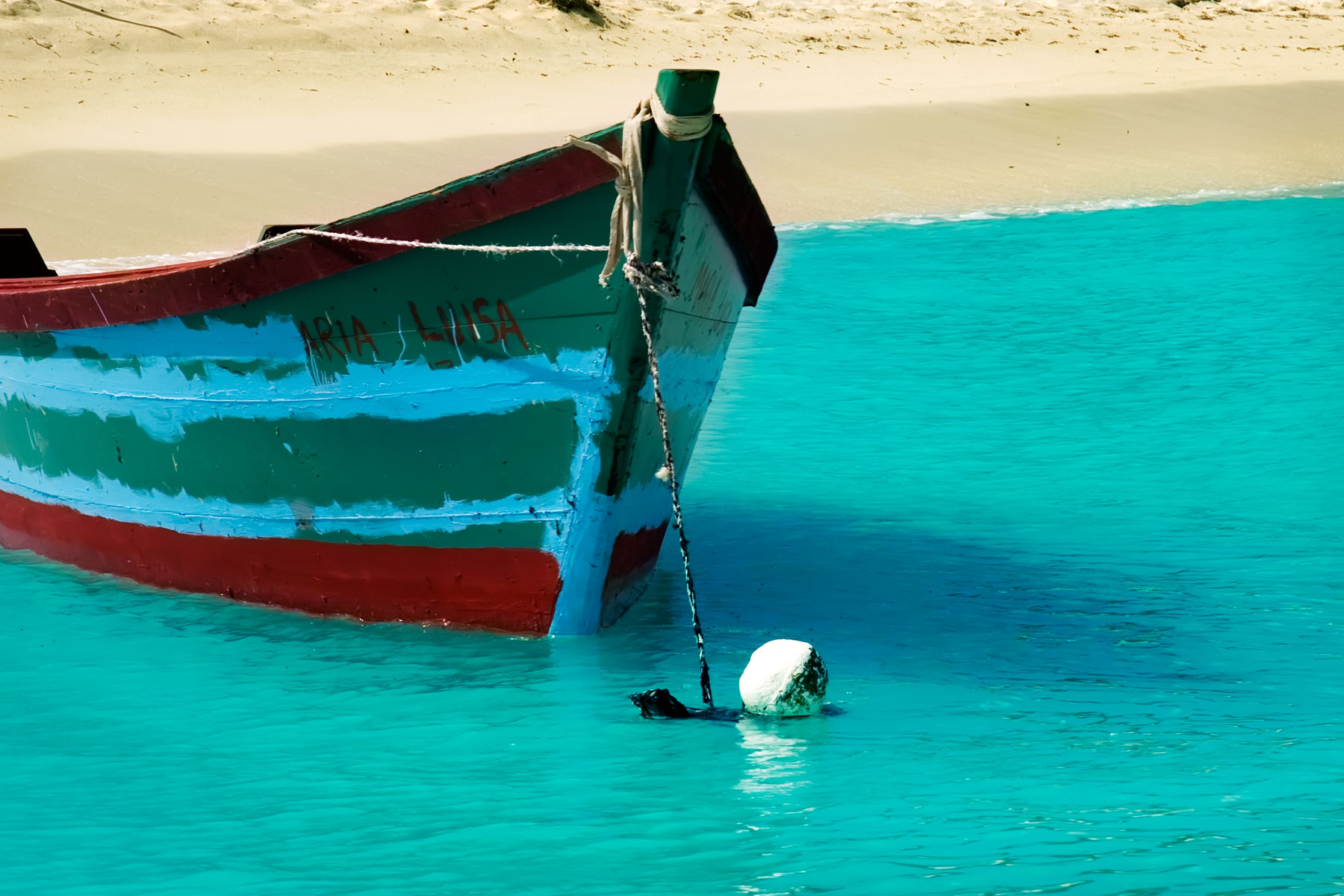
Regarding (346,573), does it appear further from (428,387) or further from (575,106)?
(575,106)

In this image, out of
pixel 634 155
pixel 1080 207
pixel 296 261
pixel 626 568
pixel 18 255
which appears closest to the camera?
pixel 634 155

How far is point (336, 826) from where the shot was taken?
12.0 feet

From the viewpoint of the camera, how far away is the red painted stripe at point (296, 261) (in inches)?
171

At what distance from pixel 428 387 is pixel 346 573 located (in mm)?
853

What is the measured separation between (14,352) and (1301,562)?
4.96m

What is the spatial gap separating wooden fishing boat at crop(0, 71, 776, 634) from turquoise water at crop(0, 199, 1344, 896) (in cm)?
24

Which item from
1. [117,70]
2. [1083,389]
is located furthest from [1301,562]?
[117,70]

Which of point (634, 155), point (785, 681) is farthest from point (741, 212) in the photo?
point (785, 681)

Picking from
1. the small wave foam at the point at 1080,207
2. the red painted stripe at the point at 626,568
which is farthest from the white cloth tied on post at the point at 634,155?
the small wave foam at the point at 1080,207

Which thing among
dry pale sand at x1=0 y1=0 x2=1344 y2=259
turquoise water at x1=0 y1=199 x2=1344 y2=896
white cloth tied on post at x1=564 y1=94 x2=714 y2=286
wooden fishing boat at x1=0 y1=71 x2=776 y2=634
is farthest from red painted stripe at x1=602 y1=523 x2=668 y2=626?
dry pale sand at x1=0 y1=0 x2=1344 y2=259

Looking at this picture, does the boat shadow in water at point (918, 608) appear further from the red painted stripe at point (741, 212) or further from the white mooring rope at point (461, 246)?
the white mooring rope at point (461, 246)

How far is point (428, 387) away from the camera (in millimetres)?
4781

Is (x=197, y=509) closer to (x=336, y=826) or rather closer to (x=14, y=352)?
(x=14, y=352)

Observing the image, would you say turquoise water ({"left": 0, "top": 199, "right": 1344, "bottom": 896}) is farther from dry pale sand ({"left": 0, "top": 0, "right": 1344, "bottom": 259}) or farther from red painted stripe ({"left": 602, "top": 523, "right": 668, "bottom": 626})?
dry pale sand ({"left": 0, "top": 0, "right": 1344, "bottom": 259})
